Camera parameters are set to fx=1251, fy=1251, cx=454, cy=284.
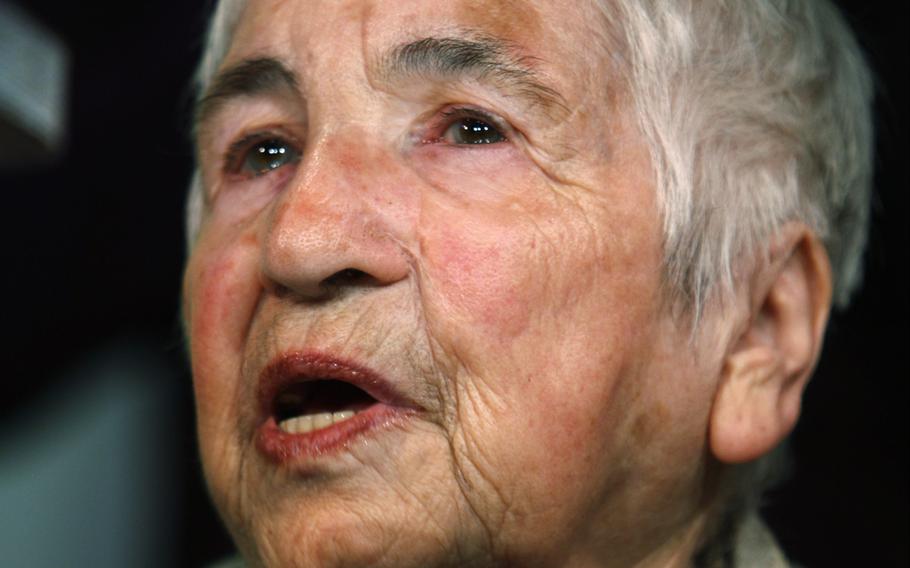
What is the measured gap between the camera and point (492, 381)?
1.40 meters

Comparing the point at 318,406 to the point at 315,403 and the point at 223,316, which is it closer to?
the point at 315,403

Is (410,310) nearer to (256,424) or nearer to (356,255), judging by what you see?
(356,255)

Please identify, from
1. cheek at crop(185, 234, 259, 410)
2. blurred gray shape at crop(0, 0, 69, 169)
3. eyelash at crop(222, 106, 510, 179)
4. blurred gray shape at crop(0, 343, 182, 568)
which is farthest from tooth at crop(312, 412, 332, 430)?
blurred gray shape at crop(0, 343, 182, 568)

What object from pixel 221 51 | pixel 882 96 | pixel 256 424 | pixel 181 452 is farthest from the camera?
pixel 181 452

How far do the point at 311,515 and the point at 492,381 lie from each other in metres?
0.25

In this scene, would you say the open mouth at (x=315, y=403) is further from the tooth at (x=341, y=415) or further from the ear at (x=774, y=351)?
the ear at (x=774, y=351)

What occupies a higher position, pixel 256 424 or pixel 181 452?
pixel 256 424

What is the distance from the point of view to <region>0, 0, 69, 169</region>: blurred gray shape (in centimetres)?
210

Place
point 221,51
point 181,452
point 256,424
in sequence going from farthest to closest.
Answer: point 181,452, point 221,51, point 256,424

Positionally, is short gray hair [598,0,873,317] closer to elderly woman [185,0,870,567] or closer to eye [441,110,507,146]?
elderly woman [185,0,870,567]

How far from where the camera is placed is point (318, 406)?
59.3 inches

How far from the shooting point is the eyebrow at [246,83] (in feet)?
5.23

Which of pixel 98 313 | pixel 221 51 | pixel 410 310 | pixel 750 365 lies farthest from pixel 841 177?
pixel 98 313

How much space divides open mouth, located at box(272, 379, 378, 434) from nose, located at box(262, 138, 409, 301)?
0.43 feet
